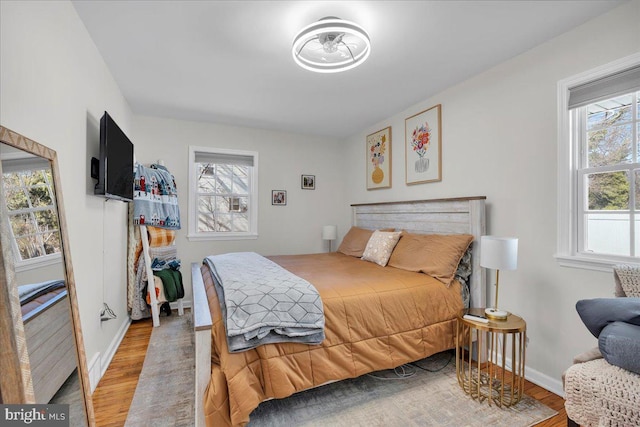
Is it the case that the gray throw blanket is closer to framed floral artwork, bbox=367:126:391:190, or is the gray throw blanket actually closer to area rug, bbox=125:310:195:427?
area rug, bbox=125:310:195:427

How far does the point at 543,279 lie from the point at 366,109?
7.98 ft

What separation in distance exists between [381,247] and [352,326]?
4.18 ft

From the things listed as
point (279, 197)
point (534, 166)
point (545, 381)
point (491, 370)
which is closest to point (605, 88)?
point (534, 166)

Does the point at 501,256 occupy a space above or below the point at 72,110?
below

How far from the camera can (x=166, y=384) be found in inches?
81.4

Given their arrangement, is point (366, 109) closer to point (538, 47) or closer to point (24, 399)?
point (538, 47)

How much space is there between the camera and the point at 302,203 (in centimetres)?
452

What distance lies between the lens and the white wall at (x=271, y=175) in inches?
149

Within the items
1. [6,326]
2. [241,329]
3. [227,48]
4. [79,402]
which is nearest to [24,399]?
[6,326]

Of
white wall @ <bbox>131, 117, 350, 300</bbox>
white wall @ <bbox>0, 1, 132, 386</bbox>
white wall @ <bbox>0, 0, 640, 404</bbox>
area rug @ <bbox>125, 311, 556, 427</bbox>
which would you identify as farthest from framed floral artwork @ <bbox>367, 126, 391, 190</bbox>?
white wall @ <bbox>0, 1, 132, 386</bbox>

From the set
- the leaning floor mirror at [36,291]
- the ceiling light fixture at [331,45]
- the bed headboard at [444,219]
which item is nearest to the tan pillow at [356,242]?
the bed headboard at [444,219]

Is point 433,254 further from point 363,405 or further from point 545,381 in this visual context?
point 363,405

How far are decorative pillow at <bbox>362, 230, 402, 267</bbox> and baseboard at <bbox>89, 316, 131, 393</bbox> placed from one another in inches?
94.4

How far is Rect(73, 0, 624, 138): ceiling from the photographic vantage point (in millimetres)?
1765
